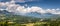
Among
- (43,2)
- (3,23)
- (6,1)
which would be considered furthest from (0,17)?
(43,2)

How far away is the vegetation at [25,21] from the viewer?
100 inches

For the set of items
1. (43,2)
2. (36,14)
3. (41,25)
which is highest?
(43,2)

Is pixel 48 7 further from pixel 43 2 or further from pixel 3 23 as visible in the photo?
pixel 3 23

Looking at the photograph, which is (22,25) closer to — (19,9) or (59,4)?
(19,9)

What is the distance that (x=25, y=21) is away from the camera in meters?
2.59

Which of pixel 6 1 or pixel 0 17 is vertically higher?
pixel 6 1

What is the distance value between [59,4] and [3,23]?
104 centimetres

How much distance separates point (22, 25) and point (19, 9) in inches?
11.6

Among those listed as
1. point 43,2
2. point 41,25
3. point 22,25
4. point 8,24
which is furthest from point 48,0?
point 8,24

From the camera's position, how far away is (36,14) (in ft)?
8.44

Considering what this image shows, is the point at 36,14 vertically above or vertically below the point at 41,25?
above

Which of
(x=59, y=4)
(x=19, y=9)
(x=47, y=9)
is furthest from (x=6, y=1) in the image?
(x=59, y=4)

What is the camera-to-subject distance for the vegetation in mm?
2549

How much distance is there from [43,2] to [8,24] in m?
0.73
